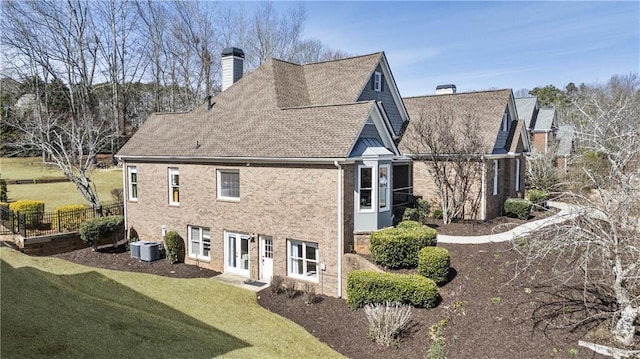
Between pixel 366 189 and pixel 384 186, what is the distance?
1467 mm

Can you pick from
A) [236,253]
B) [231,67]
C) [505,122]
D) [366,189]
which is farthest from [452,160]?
[231,67]

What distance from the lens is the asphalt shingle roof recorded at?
2298 centimetres

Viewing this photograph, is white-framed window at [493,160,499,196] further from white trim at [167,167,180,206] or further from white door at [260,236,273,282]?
white trim at [167,167,180,206]

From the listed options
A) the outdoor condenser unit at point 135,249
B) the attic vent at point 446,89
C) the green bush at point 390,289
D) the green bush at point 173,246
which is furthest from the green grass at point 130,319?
the attic vent at point 446,89

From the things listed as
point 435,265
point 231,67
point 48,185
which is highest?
point 231,67

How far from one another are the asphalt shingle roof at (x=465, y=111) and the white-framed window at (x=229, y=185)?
407 inches

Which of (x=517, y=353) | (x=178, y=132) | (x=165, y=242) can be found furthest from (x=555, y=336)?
(x=178, y=132)

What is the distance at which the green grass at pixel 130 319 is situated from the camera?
8.32 m

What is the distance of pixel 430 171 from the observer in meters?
22.5

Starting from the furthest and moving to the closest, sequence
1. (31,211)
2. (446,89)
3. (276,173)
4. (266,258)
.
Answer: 1. (446,89)
2. (31,211)
3. (266,258)
4. (276,173)

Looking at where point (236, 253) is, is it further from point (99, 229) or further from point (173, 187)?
point (99, 229)

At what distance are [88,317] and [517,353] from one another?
1046cm

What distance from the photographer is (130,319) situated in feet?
33.4

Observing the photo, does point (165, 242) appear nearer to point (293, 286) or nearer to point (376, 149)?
point (293, 286)
